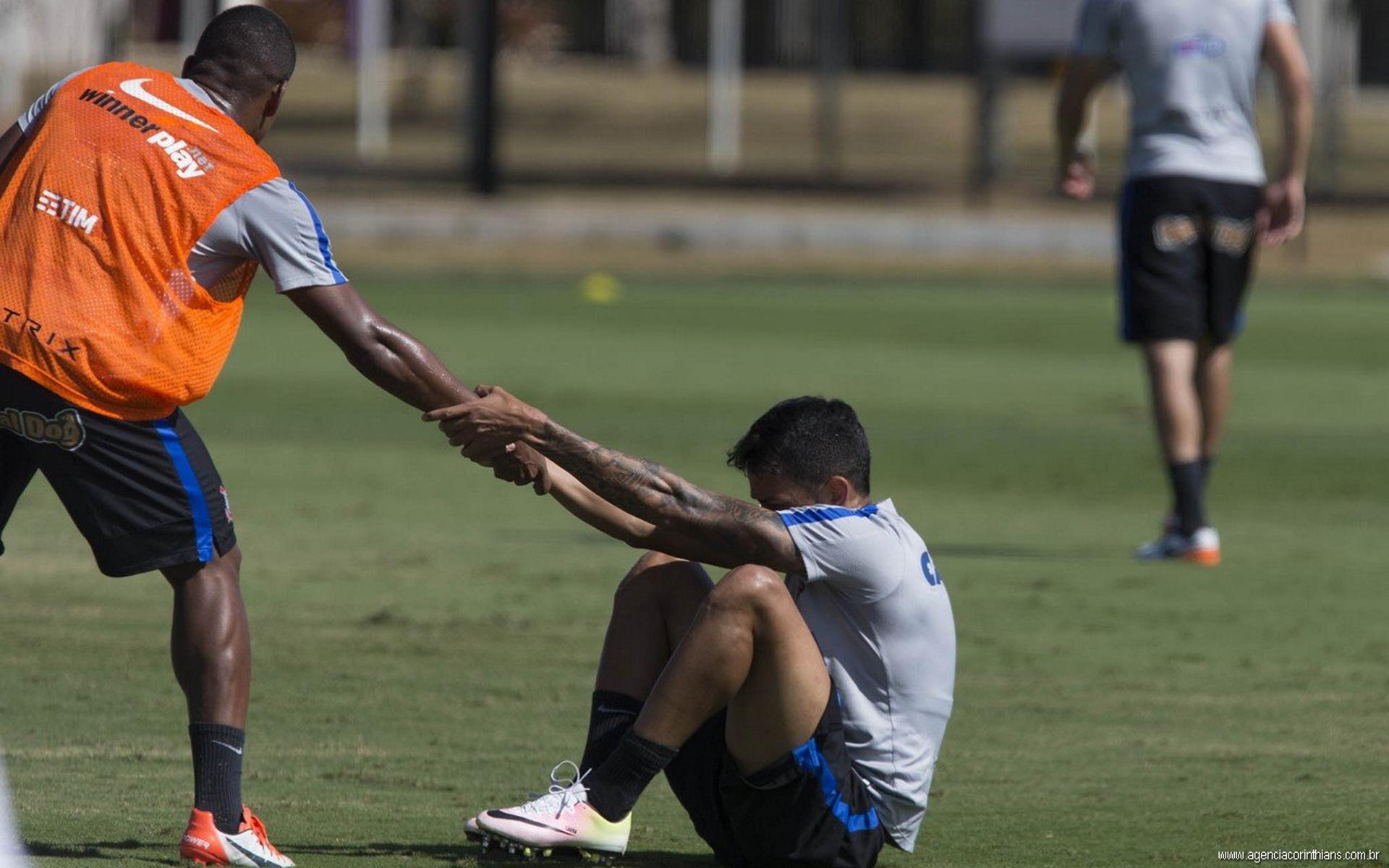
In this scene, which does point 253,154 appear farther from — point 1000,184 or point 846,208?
point 1000,184

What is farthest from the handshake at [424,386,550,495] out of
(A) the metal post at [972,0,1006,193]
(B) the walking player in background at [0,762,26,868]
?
(A) the metal post at [972,0,1006,193]

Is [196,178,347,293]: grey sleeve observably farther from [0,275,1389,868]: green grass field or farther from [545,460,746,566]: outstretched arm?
[0,275,1389,868]: green grass field

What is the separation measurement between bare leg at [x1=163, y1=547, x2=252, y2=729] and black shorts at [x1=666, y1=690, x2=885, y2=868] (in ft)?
3.13

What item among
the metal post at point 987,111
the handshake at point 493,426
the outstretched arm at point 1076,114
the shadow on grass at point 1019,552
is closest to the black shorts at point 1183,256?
the outstretched arm at point 1076,114

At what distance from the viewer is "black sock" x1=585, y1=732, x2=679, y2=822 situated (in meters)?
4.66

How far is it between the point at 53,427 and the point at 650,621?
125 cm

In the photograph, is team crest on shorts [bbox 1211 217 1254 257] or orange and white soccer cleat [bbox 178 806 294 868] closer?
orange and white soccer cleat [bbox 178 806 294 868]

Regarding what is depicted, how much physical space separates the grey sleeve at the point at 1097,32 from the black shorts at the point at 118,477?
17.2ft

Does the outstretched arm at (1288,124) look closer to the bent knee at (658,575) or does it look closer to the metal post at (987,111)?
the bent knee at (658,575)

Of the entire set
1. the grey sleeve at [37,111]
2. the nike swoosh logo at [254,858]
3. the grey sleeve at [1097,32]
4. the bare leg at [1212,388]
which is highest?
the grey sleeve at [37,111]

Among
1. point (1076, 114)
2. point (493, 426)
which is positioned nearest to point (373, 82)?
point (1076, 114)

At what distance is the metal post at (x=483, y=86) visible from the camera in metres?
26.5

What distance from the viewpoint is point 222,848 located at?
4.59 metres

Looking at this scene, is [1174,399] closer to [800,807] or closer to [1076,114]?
[1076,114]
